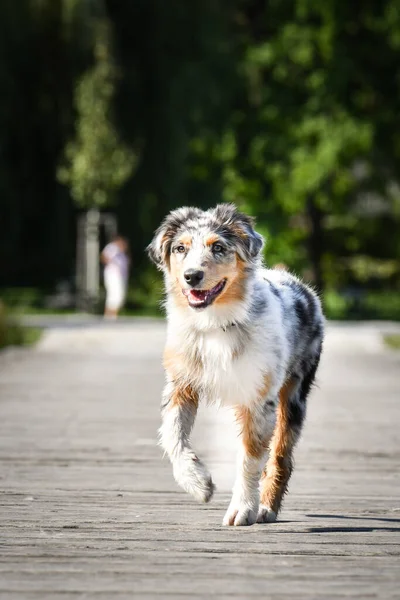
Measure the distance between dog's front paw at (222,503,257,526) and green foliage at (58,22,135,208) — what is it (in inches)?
1211

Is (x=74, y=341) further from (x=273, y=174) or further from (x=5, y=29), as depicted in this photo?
(x=273, y=174)

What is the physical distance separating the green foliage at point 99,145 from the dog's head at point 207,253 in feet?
99.6

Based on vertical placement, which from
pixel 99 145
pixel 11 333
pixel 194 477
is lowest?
pixel 11 333

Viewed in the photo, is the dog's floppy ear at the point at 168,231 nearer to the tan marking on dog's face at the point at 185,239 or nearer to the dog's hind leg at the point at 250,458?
the tan marking on dog's face at the point at 185,239

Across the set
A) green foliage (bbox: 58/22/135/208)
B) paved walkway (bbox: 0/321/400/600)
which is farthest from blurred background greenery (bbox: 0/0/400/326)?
paved walkway (bbox: 0/321/400/600)

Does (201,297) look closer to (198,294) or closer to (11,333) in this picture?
(198,294)

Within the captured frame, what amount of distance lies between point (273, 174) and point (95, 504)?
33.7m

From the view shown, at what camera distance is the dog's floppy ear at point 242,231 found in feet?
25.3

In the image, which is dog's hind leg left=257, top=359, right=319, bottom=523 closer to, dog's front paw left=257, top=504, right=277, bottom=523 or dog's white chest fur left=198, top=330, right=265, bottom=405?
dog's front paw left=257, top=504, right=277, bottom=523

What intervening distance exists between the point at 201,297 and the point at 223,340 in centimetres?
28

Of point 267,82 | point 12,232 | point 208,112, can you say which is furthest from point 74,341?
point 267,82

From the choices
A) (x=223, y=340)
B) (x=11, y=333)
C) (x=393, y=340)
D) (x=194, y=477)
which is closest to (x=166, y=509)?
(x=194, y=477)

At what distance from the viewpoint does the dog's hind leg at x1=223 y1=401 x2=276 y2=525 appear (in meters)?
7.60

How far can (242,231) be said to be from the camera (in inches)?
304
